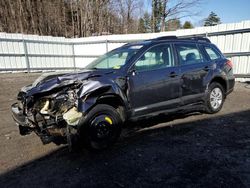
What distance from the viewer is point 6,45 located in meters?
11.7

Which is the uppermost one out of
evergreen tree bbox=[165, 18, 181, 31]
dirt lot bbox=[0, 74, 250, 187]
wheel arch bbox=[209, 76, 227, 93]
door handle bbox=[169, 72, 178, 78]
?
evergreen tree bbox=[165, 18, 181, 31]

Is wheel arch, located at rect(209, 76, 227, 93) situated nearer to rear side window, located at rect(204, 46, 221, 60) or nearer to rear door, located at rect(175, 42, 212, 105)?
rear door, located at rect(175, 42, 212, 105)

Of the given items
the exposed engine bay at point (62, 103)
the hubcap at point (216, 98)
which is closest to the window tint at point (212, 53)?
the hubcap at point (216, 98)

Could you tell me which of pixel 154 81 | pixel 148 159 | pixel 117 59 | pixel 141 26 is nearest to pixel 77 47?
pixel 117 59

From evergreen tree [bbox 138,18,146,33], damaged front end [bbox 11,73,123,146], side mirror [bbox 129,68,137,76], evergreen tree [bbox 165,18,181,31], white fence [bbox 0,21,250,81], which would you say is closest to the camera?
damaged front end [bbox 11,73,123,146]

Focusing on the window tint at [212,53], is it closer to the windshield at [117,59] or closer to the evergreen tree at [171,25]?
the windshield at [117,59]

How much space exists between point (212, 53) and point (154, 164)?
361 cm

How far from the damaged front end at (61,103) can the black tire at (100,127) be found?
0.14 metres

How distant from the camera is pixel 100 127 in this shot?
11.3 ft

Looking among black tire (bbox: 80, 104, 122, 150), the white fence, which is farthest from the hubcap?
the white fence

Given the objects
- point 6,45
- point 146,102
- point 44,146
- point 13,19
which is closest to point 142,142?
point 146,102

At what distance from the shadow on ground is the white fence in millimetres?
6025

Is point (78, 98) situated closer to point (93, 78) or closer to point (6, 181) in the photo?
point (93, 78)

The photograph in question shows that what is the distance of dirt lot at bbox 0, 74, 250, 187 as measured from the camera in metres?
2.69
